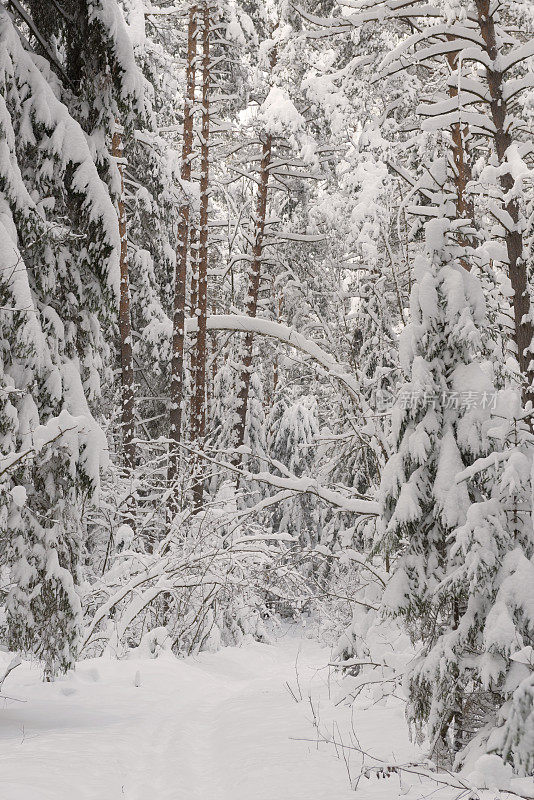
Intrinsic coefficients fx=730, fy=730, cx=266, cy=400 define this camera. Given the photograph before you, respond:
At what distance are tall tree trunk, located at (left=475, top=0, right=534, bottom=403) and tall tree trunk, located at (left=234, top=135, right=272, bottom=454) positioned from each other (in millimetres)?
9297

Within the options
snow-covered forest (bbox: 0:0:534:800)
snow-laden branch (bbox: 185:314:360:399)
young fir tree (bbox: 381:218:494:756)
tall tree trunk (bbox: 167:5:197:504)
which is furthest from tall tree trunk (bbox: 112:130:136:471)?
young fir tree (bbox: 381:218:494:756)

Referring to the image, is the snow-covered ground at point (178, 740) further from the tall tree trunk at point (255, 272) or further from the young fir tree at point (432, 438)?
the tall tree trunk at point (255, 272)

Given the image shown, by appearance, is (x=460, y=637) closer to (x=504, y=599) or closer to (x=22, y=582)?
(x=504, y=599)

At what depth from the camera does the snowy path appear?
4172mm

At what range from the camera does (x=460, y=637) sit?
390 centimetres

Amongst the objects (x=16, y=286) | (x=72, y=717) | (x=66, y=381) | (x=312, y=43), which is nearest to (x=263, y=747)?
(x=72, y=717)

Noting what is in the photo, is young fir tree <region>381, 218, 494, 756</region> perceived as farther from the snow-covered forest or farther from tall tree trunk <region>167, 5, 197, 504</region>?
tall tree trunk <region>167, 5, 197, 504</region>

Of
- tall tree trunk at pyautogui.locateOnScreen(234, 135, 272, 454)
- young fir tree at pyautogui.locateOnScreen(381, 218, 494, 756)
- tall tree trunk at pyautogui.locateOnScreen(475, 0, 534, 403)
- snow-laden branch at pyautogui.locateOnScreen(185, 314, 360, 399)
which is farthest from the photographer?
tall tree trunk at pyautogui.locateOnScreen(234, 135, 272, 454)

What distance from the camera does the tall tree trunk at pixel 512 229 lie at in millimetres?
6566

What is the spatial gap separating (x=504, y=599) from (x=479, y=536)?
0.32m

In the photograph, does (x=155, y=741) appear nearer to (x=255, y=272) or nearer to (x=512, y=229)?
(x=512, y=229)

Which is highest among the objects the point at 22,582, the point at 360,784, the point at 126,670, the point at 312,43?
the point at 312,43

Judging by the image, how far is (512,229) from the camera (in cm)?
A: 682

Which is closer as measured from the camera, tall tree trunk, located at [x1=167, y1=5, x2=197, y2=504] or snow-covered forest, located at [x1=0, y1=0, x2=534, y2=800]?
snow-covered forest, located at [x1=0, y1=0, x2=534, y2=800]
